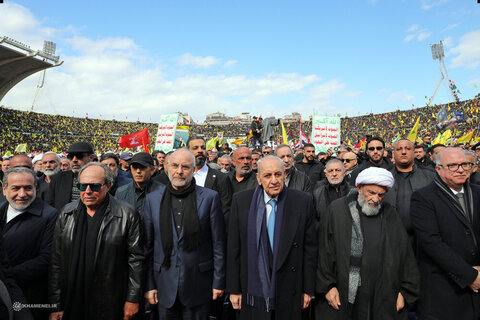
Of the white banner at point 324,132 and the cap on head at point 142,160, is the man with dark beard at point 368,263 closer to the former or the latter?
the cap on head at point 142,160

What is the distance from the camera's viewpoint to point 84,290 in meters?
2.54

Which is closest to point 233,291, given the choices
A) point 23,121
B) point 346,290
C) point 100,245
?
point 346,290

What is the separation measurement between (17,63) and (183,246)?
39.9 m

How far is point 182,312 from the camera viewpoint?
2795 mm

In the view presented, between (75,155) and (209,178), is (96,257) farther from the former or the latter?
(75,155)

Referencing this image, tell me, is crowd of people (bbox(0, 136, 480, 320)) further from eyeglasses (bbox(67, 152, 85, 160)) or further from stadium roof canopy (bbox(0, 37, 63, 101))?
stadium roof canopy (bbox(0, 37, 63, 101))

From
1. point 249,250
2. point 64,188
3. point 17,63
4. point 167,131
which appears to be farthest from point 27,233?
point 17,63

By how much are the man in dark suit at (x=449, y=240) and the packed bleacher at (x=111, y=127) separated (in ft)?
84.4

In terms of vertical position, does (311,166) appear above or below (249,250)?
above

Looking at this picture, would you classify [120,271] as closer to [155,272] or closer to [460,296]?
[155,272]

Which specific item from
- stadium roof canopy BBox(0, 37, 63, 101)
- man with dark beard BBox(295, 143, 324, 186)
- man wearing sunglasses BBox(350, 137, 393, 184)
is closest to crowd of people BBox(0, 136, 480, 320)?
man wearing sunglasses BBox(350, 137, 393, 184)

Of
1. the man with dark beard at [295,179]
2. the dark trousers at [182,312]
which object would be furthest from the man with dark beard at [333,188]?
the dark trousers at [182,312]

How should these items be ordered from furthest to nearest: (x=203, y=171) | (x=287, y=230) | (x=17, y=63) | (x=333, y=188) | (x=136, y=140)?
(x=17, y=63) < (x=136, y=140) < (x=203, y=171) < (x=333, y=188) < (x=287, y=230)

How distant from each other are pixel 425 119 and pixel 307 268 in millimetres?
37670
